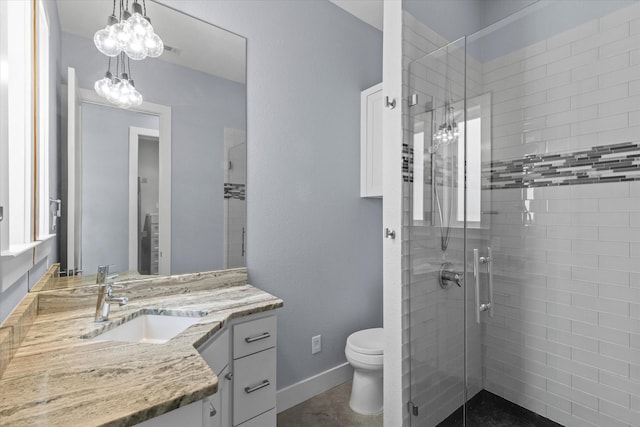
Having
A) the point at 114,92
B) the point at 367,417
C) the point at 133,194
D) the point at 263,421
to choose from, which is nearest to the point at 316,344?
the point at 367,417

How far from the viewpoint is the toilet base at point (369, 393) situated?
6.68ft

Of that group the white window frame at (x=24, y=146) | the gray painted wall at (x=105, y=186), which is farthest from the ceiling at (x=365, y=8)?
the white window frame at (x=24, y=146)

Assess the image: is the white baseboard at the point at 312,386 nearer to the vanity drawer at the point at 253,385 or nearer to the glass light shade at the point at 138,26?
the vanity drawer at the point at 253,385

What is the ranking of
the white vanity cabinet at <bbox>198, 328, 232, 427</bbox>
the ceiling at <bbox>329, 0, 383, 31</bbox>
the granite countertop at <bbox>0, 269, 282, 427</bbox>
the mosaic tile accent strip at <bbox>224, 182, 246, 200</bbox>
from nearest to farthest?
1. the granite countertop at <bbox>0, 269, 282, 427</bbox>
2. the white vanity cabinet at <bbox>198, 328, 232, 427</bbox>
3. the mosaic tile accent strip at <bbox>224, 182, 246, 200</bbox>
4. the ceiling at <bbox>329, 0, 383, 31</bbox>

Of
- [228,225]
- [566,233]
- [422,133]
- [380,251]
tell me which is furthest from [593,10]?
[228,225]

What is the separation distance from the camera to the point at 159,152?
1.71 m

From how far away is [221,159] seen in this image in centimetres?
191

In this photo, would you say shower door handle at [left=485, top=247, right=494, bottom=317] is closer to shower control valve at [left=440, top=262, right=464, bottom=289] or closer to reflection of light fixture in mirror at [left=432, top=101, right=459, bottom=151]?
shower control valve at [left=440, top=262, right=464, bottom=289]

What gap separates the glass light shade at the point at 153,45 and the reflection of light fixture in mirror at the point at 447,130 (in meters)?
1.46

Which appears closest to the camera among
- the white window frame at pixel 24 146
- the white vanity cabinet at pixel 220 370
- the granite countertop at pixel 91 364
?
the granite countertop at pixel 91 364

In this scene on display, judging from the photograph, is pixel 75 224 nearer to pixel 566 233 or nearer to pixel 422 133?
pixel 422 133

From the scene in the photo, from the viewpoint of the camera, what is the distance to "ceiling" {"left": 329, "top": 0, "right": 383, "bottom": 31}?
7.89ft

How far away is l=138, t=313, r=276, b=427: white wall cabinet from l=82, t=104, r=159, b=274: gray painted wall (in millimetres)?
719

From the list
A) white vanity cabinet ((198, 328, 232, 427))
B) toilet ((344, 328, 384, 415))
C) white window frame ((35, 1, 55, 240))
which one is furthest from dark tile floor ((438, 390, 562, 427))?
white window frame ((35, 1, 55, 240))
